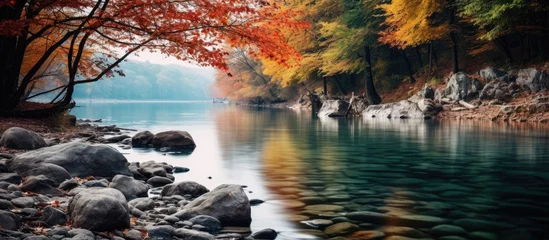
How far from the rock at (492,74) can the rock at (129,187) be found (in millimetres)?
22816

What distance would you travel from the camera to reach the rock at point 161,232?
5406 millimetres

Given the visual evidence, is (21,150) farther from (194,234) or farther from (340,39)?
(340,39)

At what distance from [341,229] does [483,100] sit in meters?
22.4

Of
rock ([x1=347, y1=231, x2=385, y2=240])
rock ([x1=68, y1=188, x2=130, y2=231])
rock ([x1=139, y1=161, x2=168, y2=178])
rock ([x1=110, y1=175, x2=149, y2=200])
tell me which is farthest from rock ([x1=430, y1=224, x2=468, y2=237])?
rock ([x1=139, y1=161, x2=168, y2=178])

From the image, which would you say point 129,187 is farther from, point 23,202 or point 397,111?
point 397,111

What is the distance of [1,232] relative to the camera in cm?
444

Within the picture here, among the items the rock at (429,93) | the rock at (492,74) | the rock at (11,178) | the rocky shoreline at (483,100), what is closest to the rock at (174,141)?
the rock at (11,178)

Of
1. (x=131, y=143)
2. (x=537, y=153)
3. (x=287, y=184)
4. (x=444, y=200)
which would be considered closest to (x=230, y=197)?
(x=287, y=184)

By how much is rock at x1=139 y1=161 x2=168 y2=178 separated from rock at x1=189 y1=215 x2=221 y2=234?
375 centimetres

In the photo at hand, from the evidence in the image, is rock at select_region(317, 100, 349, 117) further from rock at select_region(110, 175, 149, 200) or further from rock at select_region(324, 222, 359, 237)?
rock at select_region(324, 222, 359, 237)

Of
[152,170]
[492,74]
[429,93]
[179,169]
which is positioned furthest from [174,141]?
[492,74]

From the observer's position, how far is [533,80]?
79.2 feet

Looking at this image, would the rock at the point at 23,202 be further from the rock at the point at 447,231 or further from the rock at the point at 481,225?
the rock at the point at 481,225

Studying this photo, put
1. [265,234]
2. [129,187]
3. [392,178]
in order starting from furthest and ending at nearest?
[392,178], [129,187], [265,234]
